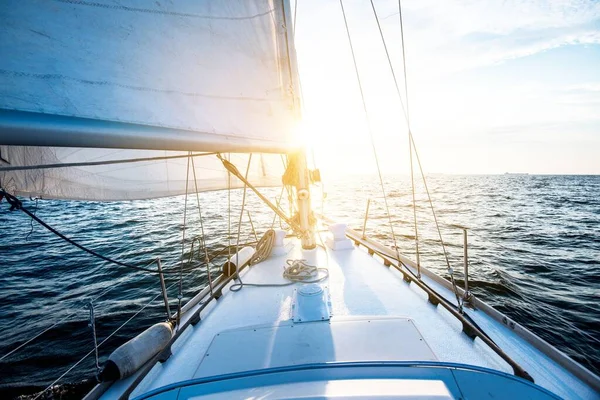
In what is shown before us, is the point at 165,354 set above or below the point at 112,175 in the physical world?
below

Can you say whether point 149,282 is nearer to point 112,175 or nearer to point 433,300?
point 112,175

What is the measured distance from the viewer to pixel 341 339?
2064 mm

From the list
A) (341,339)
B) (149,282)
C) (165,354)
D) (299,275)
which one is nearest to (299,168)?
(299,275)

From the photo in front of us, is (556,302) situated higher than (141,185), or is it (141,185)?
(141,185)

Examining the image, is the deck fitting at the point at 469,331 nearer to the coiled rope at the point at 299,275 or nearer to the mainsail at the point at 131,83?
the coiled rope at the point at 299,275

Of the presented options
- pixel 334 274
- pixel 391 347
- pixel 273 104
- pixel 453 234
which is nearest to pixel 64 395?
pixel 334 274

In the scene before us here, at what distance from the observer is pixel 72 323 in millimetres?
5480

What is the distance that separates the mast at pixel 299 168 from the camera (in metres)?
3.81

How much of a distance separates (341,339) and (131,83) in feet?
7.48

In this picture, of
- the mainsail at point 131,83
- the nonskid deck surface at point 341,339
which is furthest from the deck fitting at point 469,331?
the mainsail at point 131,83

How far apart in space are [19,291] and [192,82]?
9029 millimetres

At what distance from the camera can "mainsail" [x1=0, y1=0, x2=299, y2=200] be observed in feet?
3.65

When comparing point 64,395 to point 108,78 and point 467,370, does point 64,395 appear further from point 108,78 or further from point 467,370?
point 467,370

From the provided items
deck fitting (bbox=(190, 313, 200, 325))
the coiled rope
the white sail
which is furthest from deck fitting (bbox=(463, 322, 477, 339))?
the white sail
